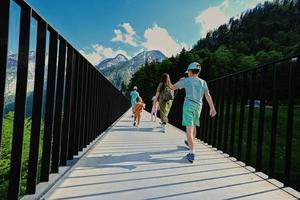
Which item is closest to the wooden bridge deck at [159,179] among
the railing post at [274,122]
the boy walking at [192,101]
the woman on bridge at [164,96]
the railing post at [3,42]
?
the railing post at [274,122]

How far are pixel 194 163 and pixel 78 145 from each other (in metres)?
1.58

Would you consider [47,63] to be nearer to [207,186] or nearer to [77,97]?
[77,97]

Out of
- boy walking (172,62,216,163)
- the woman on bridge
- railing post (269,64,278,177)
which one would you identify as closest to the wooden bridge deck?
railing post (269,64,278,177)

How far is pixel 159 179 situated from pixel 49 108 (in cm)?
135

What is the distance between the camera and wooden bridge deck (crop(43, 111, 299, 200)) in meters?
3.58

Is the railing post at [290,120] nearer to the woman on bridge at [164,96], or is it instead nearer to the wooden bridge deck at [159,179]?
the wooden bridge deck at [159,179]

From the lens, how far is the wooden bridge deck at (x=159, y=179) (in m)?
3.58

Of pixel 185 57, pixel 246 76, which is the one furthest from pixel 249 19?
pixel 246 76

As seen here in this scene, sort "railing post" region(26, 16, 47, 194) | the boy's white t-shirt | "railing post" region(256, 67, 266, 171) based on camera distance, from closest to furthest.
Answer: "railing post" region(26, 16, 47, 194)
"railing post" region(256, 67, 266, 171)
the boy's white t-shirt

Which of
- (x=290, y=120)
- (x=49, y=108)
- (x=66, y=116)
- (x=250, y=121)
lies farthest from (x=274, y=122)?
(x=49, y=108)

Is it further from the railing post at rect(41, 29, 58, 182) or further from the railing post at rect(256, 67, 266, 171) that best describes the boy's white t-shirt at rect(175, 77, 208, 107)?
the railing post at rect(41, 29, 58, 182)

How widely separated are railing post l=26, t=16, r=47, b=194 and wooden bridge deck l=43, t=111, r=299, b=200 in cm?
23

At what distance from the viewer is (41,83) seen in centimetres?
325

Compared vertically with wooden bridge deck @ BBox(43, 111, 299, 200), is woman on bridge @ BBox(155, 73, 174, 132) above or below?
above
